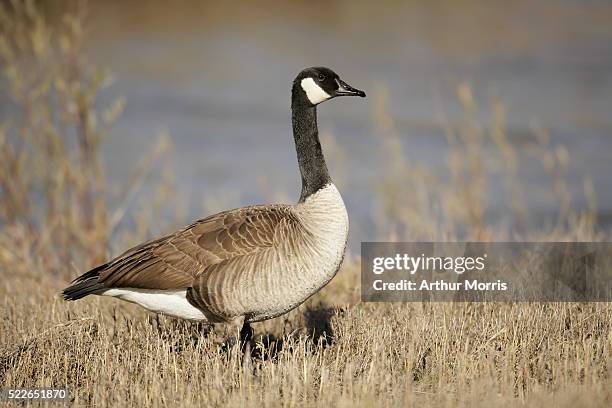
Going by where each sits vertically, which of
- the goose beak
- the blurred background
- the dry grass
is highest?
the blurred background

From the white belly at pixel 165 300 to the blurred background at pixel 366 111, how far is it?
3.24 meters

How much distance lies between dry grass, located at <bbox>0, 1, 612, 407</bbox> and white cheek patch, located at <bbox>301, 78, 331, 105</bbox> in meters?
1.71

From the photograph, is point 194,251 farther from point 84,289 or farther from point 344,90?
point 344,90

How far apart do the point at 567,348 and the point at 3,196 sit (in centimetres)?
643

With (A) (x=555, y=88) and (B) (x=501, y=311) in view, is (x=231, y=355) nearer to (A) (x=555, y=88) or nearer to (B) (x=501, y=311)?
(B) (x=501, y=311)

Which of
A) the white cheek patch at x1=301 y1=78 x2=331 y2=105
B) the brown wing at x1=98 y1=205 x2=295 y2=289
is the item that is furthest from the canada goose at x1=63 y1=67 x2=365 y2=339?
the white cheek patch at x1=301 y1=78 x2=331 y2=105

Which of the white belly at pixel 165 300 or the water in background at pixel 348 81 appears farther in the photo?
the water in background at pixel 348 81

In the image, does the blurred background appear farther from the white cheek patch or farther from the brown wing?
the brown wing

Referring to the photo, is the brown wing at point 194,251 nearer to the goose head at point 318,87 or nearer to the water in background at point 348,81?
the goose head at point 318,87

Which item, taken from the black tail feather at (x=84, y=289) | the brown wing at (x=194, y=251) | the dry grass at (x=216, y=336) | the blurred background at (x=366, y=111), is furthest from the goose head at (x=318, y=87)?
the blurred background at (x=366, y=111)

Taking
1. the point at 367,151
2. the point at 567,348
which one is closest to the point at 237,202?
the point at 367,151

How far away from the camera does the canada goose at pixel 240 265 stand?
5637 mm

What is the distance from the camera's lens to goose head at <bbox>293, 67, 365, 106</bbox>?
6430 mm

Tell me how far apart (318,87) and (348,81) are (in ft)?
39.1
